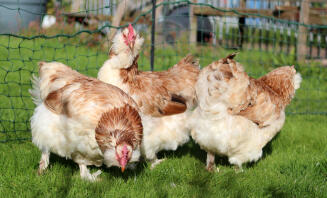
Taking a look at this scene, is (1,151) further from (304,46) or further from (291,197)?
(304,46)

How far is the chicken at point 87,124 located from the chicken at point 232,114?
0.82m

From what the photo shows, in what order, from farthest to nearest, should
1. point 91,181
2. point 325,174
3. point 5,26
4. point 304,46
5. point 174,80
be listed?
point 304,46 → point 5,26 → point 174,80 → point 325,174 → point 91,181

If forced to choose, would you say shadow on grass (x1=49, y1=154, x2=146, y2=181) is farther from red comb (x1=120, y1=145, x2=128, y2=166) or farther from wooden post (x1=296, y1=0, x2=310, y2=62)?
wooden post (x1=296, y1=0, x2=310, y2=62)

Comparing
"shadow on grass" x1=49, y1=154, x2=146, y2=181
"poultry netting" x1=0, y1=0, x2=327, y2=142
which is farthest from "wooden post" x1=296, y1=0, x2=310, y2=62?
"shadow on grass" x1=49, y1=154, x2=146, y2=181

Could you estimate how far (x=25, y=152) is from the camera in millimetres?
4348

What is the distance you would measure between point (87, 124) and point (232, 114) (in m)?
1.59

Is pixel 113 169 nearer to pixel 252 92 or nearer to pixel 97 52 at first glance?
pixel 252 92

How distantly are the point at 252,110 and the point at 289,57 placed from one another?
6.16 metres

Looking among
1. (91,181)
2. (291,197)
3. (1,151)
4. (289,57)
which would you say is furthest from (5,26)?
(289,57)

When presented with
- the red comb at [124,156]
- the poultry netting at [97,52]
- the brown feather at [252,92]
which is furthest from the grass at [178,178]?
the poultry netting at [97,52]

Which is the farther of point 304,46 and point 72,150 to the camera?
point 304,46

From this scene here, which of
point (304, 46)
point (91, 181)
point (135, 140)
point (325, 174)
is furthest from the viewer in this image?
point (304, 46)

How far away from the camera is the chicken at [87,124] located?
11.1 ft

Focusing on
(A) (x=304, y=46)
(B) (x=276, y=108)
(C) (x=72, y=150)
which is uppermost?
(A) (x=304, y=46)
